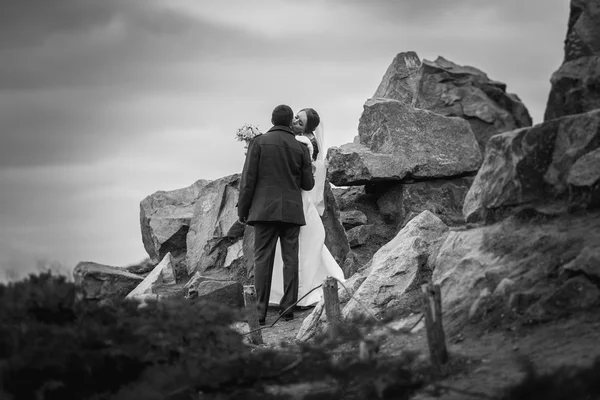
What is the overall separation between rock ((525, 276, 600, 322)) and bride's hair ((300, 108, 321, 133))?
22.5 feet

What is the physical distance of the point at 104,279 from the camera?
1488cm

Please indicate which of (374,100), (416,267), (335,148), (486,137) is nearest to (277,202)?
(416,267)

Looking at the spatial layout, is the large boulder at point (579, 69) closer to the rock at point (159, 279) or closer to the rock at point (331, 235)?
the rock at point (331, 235)

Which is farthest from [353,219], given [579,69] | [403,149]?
[579,69]

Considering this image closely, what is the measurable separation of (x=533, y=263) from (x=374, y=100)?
9.26 m

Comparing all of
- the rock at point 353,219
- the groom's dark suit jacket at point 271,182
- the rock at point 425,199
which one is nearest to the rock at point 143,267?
the rock at point 353,219

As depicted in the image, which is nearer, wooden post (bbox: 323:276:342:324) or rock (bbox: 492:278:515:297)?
rock (bbox: 492:278:515:297)

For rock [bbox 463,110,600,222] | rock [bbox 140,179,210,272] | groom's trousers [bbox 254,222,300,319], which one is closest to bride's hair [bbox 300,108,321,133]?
groom's trousers [bbox 254,222,300,319]

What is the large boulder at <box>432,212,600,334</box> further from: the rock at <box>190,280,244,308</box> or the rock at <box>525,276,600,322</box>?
the rock at <box>190,280,244,308</box>

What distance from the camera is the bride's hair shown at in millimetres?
12922

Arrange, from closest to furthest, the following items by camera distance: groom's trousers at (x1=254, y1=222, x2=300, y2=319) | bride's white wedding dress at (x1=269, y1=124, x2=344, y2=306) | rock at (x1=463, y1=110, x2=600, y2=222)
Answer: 1. rock at (x1=463, y1=110, x2=600, y2=222)
2. groom's trousers at (x1=254, y1=222, x2=300, y2=319)
3. bride's white wedding dress at (x1=269, y1=124, x2=344, y2=306)

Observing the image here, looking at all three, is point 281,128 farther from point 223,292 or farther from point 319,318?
point 319,318

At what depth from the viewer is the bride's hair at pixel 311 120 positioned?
42.4 feet

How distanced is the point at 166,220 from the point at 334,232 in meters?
4.28
